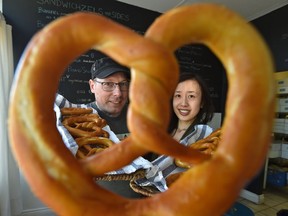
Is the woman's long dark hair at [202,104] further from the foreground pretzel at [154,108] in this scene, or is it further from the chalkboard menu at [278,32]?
the chalkboard menu at [278,32]

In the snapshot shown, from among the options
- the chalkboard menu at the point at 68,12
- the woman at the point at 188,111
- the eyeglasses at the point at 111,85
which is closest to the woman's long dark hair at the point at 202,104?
the woman at the point at 188,111

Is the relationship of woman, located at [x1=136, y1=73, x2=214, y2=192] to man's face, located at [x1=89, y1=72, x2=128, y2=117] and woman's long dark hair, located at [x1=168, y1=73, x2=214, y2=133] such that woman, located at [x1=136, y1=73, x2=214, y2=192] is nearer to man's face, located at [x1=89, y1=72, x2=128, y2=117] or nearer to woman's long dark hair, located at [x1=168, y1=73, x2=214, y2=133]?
woman's long dark hair, located at [x1=168, y1=73, x2=214, y2=133]

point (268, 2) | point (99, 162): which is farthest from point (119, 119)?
point (268, 2)

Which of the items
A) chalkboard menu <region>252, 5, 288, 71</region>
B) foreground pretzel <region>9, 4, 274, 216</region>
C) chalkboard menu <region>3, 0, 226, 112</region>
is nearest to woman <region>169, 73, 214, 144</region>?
foreground pretzel <region>9, 4, 274, 216</region>

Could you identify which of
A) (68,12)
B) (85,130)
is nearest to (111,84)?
(85,130)

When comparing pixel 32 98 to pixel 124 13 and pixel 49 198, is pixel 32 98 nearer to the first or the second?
pixel 49 198
